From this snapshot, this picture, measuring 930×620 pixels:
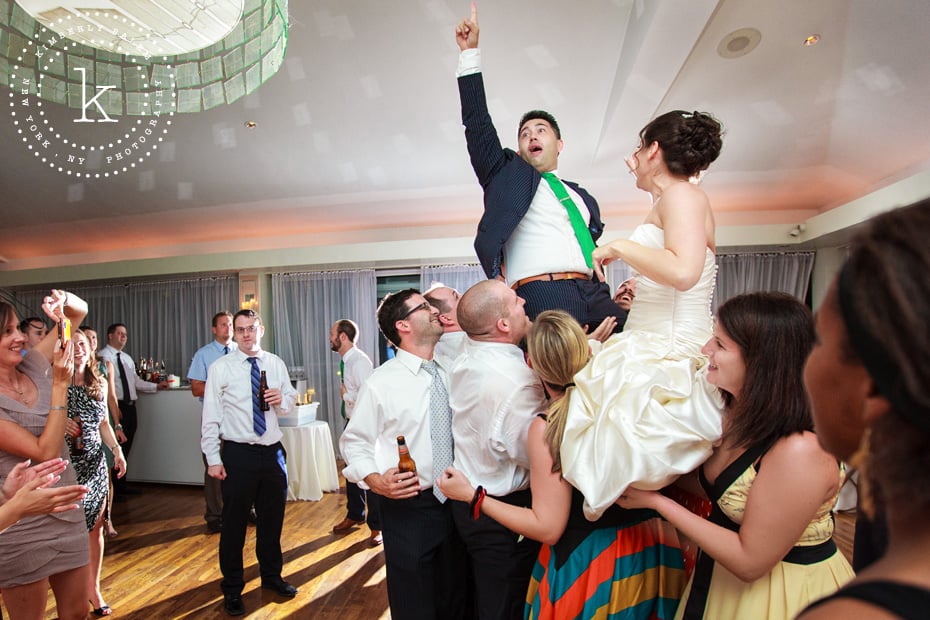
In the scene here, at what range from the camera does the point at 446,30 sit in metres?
4.00

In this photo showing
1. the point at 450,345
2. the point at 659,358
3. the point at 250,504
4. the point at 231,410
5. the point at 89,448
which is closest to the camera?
the point at 659,358

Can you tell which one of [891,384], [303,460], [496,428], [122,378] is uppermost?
[891,384]

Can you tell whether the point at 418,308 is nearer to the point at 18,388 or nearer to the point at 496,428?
the point at 496,428

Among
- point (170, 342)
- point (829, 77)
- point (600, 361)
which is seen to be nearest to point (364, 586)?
point (600, 361)

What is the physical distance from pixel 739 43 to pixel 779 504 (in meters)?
3.89

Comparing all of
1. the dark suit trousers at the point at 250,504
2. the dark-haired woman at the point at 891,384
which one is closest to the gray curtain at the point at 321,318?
the dark suit trousers at the point at 250,504

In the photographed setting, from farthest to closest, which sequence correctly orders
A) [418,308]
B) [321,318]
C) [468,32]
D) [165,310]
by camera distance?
[165,310] → [321,318] → [418,308] → [468,32]

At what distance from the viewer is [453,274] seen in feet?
26.4

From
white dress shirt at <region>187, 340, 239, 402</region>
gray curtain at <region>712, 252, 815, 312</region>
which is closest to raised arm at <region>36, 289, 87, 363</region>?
white dress shirt at <region>187, 340, 239, 402</region>

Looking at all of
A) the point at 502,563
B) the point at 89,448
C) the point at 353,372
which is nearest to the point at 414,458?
the point at 502,563

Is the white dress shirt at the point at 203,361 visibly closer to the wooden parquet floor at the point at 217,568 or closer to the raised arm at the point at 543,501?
the wooden parquet floor at the point at 217,568

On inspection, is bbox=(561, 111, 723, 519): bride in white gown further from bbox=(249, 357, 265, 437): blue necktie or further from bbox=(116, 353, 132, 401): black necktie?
bbox=(116, 353, 132, 401): black necktie

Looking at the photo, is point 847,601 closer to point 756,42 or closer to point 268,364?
point 268,364

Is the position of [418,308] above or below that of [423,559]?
above
